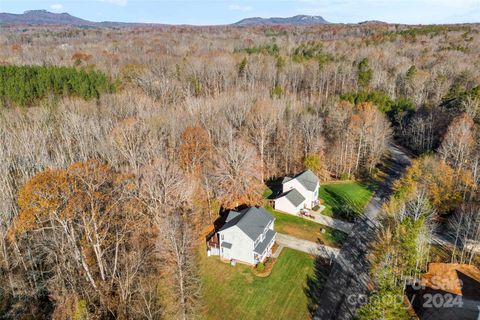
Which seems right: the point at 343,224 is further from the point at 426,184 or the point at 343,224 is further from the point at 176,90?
the point at 176,90

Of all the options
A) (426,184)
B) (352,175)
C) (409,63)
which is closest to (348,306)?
(426,184)

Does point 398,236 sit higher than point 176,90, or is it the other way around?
point 176,90

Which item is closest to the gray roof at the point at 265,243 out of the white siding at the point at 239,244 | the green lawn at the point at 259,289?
the white siding at the point at 239,244

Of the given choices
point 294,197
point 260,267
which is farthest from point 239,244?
point 294,197

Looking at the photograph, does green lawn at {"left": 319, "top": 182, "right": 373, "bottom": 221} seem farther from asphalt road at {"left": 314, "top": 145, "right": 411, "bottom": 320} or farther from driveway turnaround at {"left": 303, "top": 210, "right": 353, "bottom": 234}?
asphalt road at {"left": 314, "top": 145, "right": 411, "bottom": 320}

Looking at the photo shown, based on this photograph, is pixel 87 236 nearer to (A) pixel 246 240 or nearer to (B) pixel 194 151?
(A) pixel 246 240

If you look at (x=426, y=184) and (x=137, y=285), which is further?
(x=426, y=184)

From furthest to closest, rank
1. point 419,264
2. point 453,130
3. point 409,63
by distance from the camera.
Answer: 1. point 409,63
2. point 453,130
3. point 419,264
